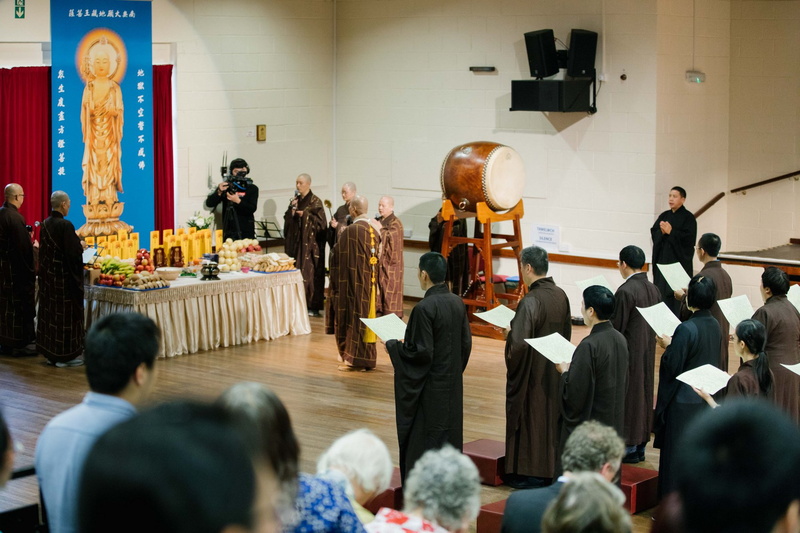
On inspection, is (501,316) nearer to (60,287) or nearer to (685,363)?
(685,363)

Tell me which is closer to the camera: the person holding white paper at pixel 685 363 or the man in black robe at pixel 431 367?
the person holding white paper at pixel 685 363

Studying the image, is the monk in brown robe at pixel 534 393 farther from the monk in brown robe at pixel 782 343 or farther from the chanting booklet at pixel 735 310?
the monk in brown robe at pixel 782 343

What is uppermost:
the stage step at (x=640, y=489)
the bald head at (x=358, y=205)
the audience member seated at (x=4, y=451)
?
the bald head at (x=358, y=205)

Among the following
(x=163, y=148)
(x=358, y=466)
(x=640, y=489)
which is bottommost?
(x=640, y=489)

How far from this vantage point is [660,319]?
594cm

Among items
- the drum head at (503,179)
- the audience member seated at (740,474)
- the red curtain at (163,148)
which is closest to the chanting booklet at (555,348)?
the audience member seated at (740,474)

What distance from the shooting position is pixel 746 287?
36.1ft

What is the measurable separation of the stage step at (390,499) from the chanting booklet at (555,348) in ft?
3.45

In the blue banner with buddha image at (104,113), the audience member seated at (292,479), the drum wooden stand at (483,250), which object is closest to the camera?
the audience member seated at (292,479)

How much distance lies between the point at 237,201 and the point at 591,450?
26.7 ft

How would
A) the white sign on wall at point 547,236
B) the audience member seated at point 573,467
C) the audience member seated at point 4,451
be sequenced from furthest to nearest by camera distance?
the white sign on wall at point 547,236, the audience member seated at point 573,467, the audience member seated at point 4,451

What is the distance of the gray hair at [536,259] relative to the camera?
19.7ft

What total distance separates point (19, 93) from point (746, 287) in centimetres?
758

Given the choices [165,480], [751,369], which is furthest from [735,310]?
[165,480]
